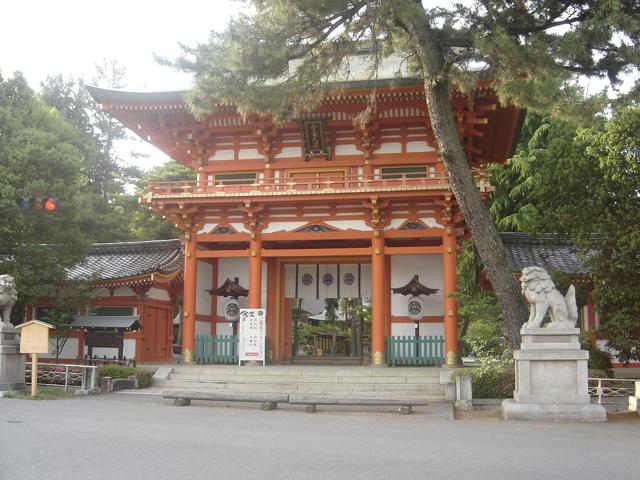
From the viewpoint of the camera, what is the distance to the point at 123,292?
1977 centimetres

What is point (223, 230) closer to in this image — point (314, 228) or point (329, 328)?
point (314, 228)

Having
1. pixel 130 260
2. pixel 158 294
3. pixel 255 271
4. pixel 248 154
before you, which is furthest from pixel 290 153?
pixel 130 260

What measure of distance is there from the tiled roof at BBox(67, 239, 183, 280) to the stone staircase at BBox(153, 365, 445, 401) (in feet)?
15.5

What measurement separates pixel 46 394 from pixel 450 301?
1031cm

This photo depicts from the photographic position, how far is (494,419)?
10.6m

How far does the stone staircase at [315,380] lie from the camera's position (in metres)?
14.3

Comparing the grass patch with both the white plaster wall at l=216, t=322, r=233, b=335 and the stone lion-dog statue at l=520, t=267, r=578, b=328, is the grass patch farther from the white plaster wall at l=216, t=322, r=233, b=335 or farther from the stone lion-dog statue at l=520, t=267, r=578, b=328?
the stone lion-dog statue at l=520, t=267, r=578, b=328

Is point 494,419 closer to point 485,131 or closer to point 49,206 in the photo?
point 49,206

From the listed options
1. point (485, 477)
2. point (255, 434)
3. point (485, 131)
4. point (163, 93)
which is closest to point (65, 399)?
point (255, 434)

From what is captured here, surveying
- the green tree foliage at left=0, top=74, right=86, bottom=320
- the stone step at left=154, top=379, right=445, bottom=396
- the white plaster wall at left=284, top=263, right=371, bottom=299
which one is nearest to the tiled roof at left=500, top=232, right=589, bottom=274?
the white plaster wall at left=284, top=263, right=371, bottom=299

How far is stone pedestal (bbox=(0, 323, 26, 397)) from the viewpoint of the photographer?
13547mm

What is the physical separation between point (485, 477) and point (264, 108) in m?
8.37

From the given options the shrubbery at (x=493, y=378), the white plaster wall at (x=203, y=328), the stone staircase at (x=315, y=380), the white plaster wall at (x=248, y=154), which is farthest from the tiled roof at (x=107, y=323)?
the shrubbery at (x=493, y=378)

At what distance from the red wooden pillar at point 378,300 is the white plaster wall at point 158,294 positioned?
7659mm
